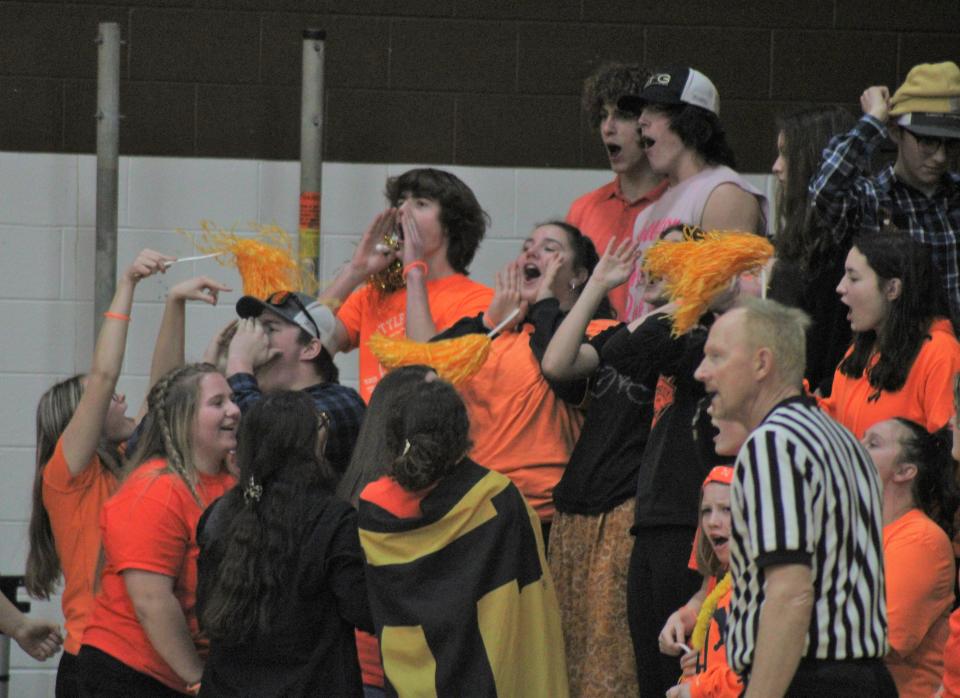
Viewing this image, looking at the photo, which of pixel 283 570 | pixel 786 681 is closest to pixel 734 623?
pixel 786 681

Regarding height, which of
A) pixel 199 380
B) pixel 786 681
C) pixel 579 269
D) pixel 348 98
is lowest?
pixel 786 681

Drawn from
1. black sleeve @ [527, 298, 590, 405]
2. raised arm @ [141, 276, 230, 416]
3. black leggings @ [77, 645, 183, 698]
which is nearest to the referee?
black sleeve @ [527, 298, 590, 405]

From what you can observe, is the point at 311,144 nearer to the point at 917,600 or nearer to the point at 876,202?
the point at 876,202

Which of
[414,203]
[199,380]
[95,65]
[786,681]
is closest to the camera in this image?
[786,681]

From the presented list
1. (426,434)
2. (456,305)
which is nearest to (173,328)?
(456,305)

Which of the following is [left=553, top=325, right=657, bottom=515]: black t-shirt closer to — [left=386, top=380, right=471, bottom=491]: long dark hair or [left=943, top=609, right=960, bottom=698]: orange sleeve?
[left=386, top=380, right=471, bottom=491]: long dark hair

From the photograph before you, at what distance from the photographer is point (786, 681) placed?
3.06 metres

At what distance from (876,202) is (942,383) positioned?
0.70 metres

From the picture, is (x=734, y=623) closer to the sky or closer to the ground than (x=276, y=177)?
closer to the ground

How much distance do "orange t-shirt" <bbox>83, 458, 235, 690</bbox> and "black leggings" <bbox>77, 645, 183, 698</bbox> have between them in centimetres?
2

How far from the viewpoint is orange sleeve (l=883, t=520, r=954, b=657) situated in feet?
12.6

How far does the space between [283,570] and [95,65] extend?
3415mm

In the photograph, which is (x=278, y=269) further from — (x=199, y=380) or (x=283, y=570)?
(x=283, y=570)

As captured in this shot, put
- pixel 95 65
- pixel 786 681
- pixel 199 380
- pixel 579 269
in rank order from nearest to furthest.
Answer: pixel 786 681
pixel 199 380
pixel 579 269
pixel 95 65
